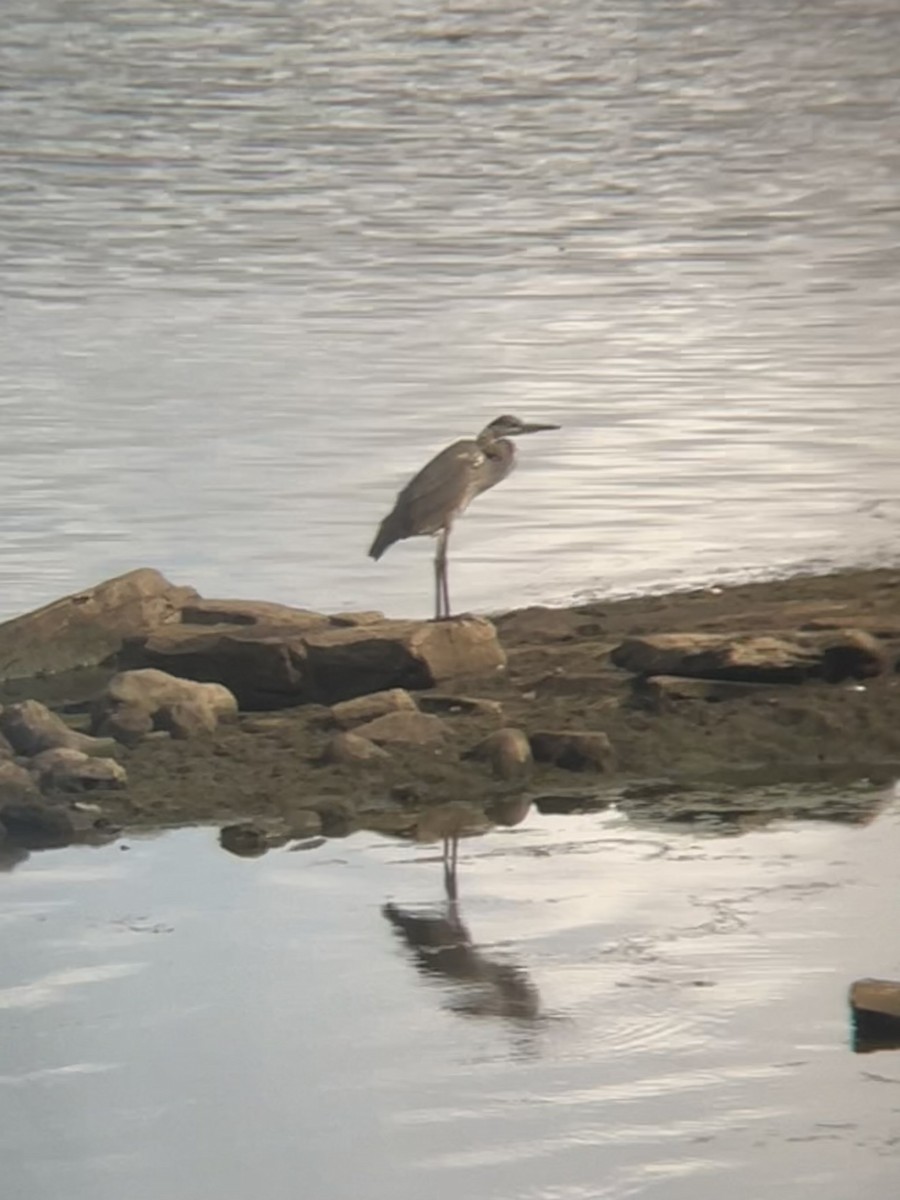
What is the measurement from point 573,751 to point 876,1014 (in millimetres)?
2238

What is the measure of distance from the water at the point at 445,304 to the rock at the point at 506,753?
1954 millimetres

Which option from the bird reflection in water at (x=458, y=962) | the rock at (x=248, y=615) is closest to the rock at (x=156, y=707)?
the rock at (x=248, y=615)

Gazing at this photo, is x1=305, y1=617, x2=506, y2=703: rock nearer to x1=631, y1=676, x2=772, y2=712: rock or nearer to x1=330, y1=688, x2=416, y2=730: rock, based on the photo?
x1=330, y1=688, x2=416, y2=730: rock

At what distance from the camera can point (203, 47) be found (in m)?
31.5

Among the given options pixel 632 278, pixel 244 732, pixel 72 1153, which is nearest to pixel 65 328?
pixel 632 278

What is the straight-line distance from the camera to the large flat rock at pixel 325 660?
8359mm

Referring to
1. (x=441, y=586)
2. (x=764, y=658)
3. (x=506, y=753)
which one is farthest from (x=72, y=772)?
(x=441, y=586)

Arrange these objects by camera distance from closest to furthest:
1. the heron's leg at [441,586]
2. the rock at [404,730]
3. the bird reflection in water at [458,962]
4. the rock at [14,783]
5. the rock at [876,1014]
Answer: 1. the rock at [876,1014]
2. the bird reflection in water at [458,962]
3. the rock at [14,783]
4. the rock at [404,730]
5. the heron's leg at [441,586]

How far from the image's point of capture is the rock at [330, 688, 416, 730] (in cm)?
802

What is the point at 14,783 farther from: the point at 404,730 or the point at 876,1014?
the point at 876,1014

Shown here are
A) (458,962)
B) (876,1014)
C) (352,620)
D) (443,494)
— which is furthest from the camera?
(443,494)

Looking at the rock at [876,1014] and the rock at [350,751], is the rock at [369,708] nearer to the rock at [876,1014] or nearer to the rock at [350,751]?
the rock at [350,751]

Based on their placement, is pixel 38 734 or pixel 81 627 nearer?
pixel 38 734

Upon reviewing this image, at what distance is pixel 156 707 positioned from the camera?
26.4ft
